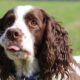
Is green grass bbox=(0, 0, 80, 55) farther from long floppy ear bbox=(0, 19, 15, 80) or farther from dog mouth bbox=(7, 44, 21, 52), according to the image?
dog mouth bbox=(7, 44, 21, 52)

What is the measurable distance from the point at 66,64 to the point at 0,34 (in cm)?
91

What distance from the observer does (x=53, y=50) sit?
288 inches

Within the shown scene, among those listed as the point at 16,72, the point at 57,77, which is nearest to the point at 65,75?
the point at 57,77

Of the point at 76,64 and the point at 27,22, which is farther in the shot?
the point at 76,64

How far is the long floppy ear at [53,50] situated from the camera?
7281 millimetres

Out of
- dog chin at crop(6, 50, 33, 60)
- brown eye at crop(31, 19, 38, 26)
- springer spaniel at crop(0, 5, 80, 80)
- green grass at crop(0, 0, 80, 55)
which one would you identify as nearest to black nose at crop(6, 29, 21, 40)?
springer spaniel at crop(0, 5, 80, 80)

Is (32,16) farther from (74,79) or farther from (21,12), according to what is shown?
(74,79)

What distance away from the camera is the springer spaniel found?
274 inches

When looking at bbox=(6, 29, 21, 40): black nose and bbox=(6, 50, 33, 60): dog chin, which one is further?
bbox=(6, 50, 33, 60): dog chin

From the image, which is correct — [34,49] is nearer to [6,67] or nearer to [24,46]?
[24,46]

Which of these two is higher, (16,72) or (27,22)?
(27,22)

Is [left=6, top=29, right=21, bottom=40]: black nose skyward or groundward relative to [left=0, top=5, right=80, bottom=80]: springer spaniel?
skyward

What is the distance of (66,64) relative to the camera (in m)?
7.42

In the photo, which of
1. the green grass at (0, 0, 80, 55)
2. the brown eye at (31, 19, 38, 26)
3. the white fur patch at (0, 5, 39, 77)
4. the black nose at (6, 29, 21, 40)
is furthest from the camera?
the green grass at (0, 0, 80, 55)
